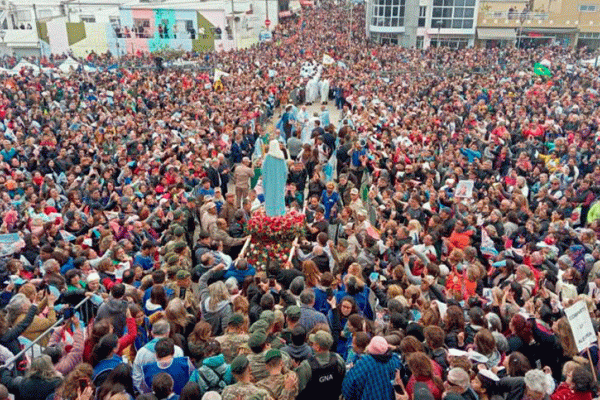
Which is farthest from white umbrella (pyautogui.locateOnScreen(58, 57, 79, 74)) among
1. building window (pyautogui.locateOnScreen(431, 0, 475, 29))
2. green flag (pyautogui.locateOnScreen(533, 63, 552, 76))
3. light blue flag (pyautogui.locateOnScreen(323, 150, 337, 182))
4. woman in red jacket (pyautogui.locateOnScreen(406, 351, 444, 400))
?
building window (pyautogui.locateOnScreen(431, 0, 475, 29))

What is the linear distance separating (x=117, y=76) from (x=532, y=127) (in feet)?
62.9

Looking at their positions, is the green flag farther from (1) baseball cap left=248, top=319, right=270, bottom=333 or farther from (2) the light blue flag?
(1) baseball cap left=248, top=319, right=270, bottom=333

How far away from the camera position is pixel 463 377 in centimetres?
467

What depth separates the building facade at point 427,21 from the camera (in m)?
46.8

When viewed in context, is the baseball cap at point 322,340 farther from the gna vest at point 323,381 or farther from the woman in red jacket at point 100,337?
the woman in red jacket at point 100,337

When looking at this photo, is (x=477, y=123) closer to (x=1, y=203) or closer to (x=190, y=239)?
(x=190, y=239)

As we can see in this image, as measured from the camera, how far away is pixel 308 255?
8.62 m

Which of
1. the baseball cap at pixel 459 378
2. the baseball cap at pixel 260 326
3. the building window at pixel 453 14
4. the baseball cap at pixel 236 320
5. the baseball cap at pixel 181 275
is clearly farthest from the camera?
the building window at pixel 453 14

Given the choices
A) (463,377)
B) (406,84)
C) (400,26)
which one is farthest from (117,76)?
(400,26)

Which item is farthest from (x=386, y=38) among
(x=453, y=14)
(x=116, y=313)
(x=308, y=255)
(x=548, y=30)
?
(x=116, y=313)

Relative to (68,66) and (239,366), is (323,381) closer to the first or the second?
(239,366)

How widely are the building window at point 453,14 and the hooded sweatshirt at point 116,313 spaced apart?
45.4 meters

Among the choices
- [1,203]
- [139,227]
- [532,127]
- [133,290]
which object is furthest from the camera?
[532,127]

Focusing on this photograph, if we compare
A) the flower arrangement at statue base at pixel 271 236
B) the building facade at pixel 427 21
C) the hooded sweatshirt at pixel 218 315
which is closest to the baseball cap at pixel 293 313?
the hooded sweatshirt at pixel 218 315
